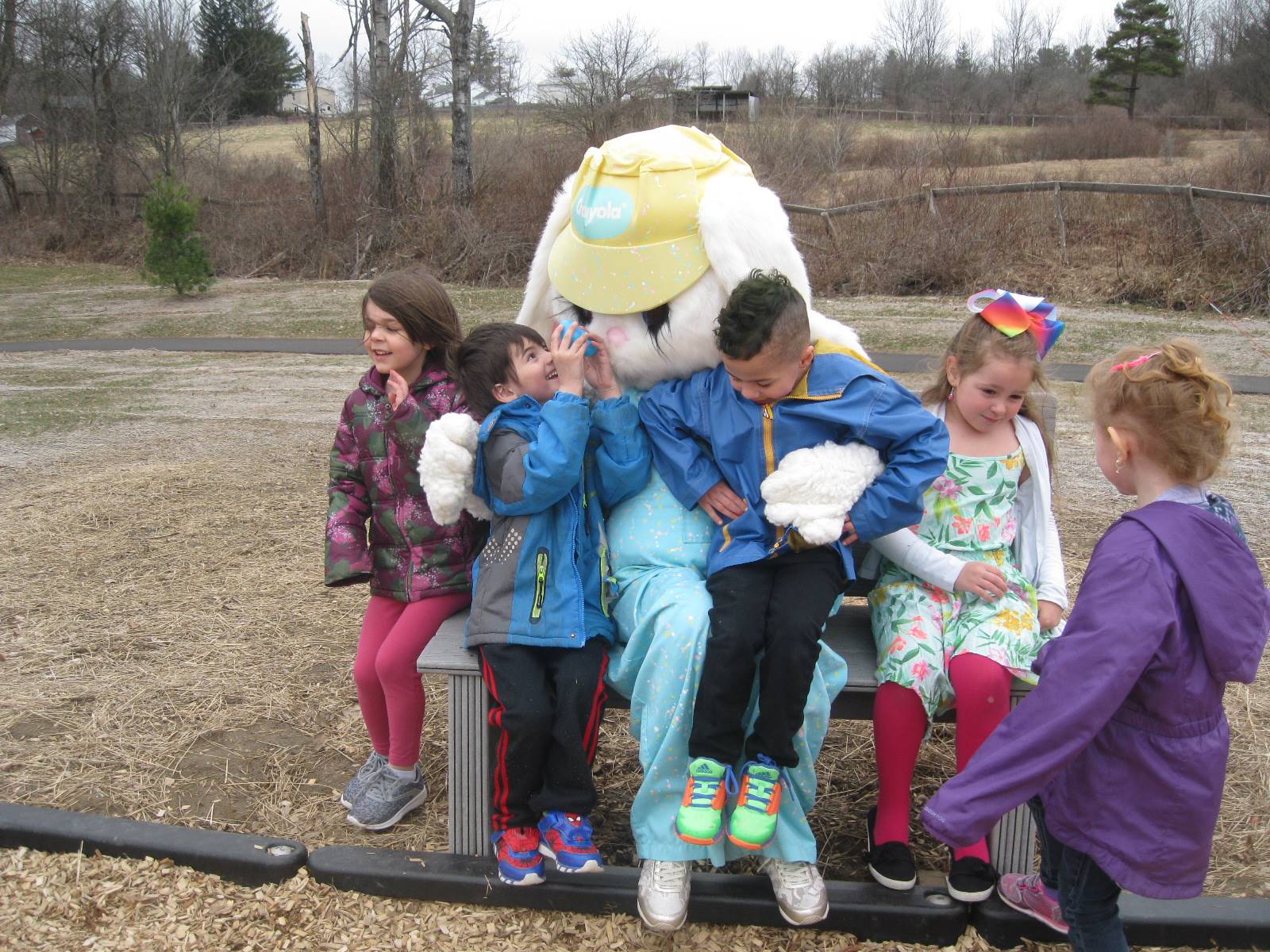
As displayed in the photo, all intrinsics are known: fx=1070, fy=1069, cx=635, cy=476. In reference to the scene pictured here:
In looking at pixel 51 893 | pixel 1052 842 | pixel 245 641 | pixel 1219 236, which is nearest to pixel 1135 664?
pixel 1052 842

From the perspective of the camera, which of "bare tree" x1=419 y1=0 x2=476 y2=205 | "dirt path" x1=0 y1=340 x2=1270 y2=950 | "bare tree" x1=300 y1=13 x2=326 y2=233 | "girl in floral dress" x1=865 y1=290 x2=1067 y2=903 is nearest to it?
"girl in floral dress" x1=865 y1=290 x2=1067 y2=903

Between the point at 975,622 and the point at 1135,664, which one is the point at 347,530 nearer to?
the point at 975,622

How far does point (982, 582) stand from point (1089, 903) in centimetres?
76

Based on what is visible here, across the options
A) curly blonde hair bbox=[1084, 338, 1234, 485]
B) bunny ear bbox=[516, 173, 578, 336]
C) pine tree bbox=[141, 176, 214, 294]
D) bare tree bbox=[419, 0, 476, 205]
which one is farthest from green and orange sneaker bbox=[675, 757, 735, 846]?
bare tree bbox=[419, 0, 476, 205]

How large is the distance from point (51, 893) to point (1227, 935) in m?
2.74

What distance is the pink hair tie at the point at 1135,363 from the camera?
200 centimetres

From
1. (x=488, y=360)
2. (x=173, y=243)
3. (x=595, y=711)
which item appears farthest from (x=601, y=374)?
(x=173, y=243)

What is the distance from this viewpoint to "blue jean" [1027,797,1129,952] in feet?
6.72

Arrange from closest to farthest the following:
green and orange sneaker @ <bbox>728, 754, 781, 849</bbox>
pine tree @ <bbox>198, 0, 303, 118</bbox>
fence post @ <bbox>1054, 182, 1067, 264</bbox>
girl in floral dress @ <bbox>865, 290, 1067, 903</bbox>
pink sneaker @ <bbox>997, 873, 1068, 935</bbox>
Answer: green and orange sneaker @ <bbox>728, 754, 781, 849</bbox> → pink sneaker @ <bbox>997, 873, 1068, 935</bbox> → girl in floral dress @ <bbox>865, 290, 1067, 903</bbox> → fence post @ <bbox>1054, 182, 1067, 264</bbox> → pine tree @ <bbox>198, 0, 303, 118</bbox>

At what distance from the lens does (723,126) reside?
2155 centimetres

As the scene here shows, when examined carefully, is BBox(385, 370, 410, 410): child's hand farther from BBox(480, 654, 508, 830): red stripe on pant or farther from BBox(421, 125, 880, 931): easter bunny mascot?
BBox(480, 654, 508, 830): red stripe on pant

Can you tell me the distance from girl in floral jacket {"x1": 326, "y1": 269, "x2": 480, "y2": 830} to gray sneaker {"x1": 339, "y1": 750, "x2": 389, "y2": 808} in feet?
0.03

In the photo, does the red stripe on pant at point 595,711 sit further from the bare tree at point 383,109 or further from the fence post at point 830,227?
the bare tree at point 383,109

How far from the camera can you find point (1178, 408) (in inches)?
76.2
